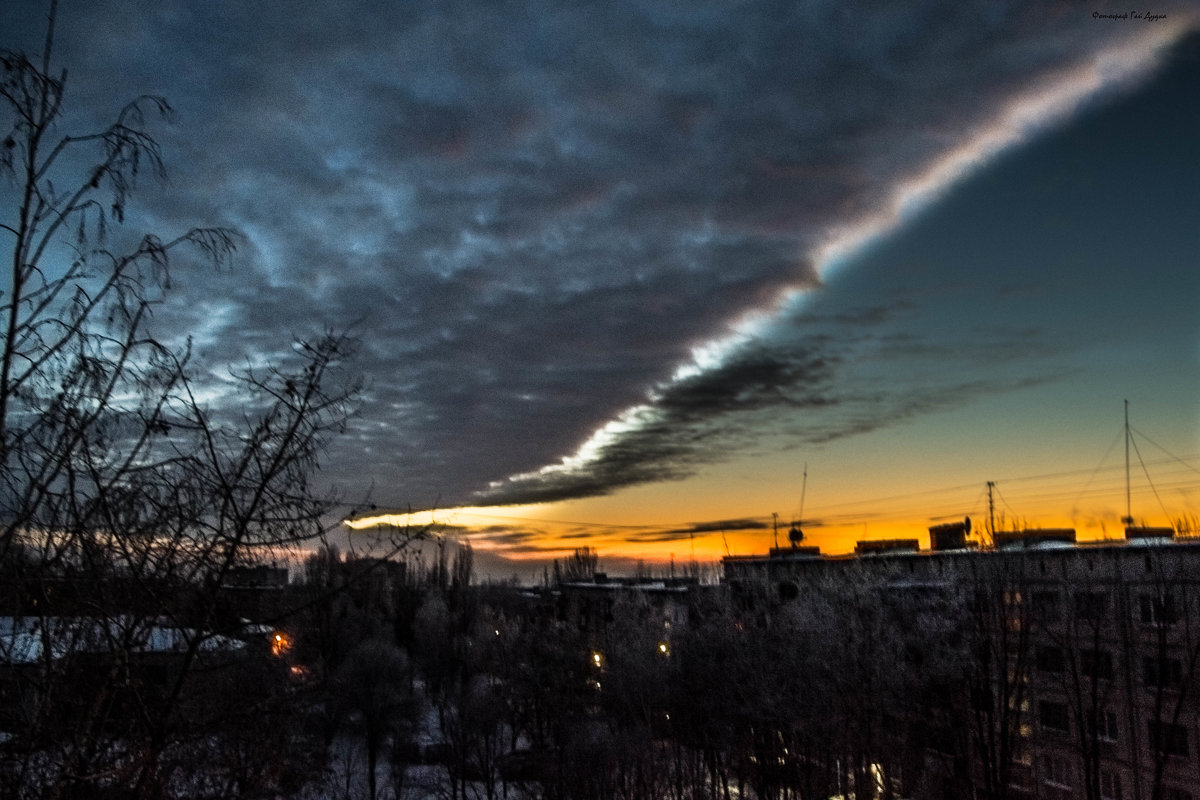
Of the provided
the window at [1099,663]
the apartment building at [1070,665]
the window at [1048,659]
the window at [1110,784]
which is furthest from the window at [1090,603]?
the window at [1110,784]

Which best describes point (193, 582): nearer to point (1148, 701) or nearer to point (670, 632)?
point (1148, 701)

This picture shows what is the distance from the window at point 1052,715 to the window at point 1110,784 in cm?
201

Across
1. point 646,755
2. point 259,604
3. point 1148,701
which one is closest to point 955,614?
point 1148,701

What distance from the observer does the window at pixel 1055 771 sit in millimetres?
31359

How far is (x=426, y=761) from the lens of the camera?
56.9m

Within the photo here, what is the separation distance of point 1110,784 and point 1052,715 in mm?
3362

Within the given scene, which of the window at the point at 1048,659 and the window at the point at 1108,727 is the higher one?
the window at the point at 1048,659

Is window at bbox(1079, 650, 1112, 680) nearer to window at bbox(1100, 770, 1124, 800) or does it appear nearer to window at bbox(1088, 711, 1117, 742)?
window at bbox(1088, 711, 1117, 742)

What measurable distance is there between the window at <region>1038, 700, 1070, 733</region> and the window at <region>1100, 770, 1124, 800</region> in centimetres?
201

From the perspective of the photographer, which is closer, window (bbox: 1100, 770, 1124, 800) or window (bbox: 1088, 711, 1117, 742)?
window (bbox: 1100, 770, 1124, 800)

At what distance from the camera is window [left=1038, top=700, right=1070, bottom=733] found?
32.1 metres

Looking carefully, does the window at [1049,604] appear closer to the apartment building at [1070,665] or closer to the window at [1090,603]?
the apartment building at [1070,665]

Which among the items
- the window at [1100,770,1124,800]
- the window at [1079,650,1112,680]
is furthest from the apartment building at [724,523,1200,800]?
the window at [1079,650,1112,680]

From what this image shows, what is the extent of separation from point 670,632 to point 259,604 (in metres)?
48.9
